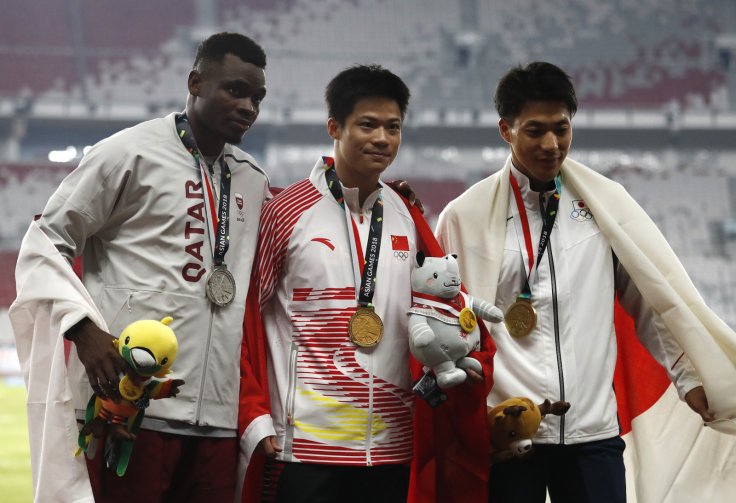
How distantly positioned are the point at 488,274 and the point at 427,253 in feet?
0.63

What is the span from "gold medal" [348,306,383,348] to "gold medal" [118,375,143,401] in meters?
0.53

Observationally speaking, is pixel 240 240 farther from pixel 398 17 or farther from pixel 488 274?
pixel 398 17

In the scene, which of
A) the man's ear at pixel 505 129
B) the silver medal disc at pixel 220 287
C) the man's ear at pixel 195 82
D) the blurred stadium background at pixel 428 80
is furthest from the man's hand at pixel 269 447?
the blurred stadium background at pixel 428 80

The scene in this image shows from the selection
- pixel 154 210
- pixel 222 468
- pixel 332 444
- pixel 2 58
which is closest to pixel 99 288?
pixel 154 210

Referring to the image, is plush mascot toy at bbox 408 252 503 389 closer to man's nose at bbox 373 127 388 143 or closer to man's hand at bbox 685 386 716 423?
man's nose at bbox 373 127 388 143

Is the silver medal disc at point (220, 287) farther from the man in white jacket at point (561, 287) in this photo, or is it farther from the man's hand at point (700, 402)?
the man's hand at point (700, 402)

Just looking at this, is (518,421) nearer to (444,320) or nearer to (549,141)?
(444,320)

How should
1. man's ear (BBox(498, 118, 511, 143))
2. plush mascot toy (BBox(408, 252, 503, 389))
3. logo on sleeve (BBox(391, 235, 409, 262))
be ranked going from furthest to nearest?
man's ear (BBox(498, 118, 511, 143)) → logo on sleeve (BBox(391, 235, 409, 262)) → plush mascot toy (BBox(408, 252, 503, 389))

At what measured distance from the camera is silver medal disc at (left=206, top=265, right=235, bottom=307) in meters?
2.23

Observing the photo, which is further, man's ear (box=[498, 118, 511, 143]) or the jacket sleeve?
man's ear (box=[498, 118, 511, 143])

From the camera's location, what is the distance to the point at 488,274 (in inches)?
94.1

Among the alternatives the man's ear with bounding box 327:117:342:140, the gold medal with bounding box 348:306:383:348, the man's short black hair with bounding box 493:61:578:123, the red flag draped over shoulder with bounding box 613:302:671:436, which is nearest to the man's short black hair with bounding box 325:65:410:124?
the man's ear with bounding box 327:117:342:140

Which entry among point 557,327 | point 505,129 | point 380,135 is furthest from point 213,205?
point 557,327

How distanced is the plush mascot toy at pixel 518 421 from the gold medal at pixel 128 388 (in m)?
0.88
